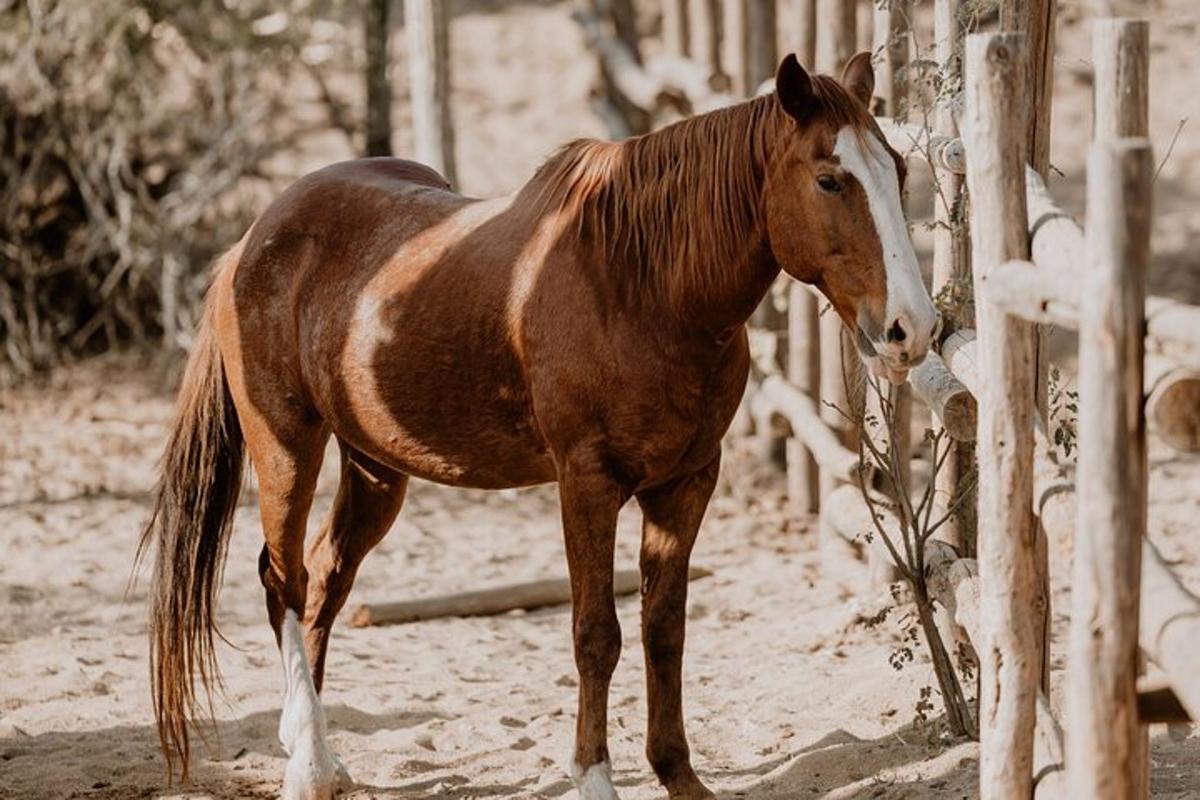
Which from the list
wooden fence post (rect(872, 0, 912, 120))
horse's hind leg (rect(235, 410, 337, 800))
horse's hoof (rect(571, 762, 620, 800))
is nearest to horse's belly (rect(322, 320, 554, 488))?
horse's hind leg (rect(235, 410, 337, 800))

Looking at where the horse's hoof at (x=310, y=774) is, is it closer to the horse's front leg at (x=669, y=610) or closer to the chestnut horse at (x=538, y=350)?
the chestnut horse at (x=538, y=350)

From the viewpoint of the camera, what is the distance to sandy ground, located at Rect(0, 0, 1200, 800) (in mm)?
4254

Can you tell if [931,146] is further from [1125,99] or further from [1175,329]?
[1175,329]

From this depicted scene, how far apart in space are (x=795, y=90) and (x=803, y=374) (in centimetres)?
393

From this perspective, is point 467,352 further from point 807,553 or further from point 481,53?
point 481,53

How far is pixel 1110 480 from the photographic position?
2318mm

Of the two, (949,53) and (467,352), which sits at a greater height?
(949,53)

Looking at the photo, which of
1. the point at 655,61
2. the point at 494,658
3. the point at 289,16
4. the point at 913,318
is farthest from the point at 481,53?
the point at 913,318

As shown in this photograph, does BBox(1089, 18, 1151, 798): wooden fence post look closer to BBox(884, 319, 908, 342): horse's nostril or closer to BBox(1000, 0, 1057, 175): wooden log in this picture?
BBox(884, 319, 908, 342): horse's nostril

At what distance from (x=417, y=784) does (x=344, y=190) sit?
1.61 meters

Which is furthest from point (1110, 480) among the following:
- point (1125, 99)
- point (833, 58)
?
point (833, 58)

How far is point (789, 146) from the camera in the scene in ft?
11.3

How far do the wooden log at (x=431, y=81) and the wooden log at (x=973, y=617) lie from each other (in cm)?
487

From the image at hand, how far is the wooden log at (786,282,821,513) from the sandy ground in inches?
5.5
